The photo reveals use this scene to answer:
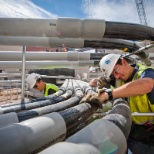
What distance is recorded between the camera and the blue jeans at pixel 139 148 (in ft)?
6.28

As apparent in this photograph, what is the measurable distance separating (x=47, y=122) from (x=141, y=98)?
3.58 ft

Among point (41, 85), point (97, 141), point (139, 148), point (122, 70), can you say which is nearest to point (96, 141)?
point (97, 141)

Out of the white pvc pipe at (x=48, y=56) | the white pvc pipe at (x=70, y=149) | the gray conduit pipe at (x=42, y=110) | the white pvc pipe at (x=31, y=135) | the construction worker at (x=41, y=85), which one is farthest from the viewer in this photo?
the construction worker at (x=41, y=85)

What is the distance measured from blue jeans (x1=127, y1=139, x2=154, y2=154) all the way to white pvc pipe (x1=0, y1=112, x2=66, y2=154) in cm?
113

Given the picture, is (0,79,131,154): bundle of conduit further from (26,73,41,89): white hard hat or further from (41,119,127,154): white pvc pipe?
(26,73,41,89): white hard hat

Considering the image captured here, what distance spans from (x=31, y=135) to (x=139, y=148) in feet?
4.57

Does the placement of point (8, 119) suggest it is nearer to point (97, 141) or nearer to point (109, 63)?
point (97, 141)

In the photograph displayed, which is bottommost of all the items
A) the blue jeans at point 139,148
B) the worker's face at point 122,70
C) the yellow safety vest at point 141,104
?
the blue jeans at point 139,148

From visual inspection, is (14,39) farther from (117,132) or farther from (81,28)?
(117,132)

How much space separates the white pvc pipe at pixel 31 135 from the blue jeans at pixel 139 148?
113 cm

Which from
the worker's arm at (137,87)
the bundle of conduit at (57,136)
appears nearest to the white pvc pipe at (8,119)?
the bundle of conduit at (57,136)

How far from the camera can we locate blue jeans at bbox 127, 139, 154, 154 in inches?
75.4

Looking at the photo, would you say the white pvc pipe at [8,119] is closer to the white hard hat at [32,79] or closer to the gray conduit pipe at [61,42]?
the gray conduit pipe at [61,42]

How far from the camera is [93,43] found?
5.76ft
